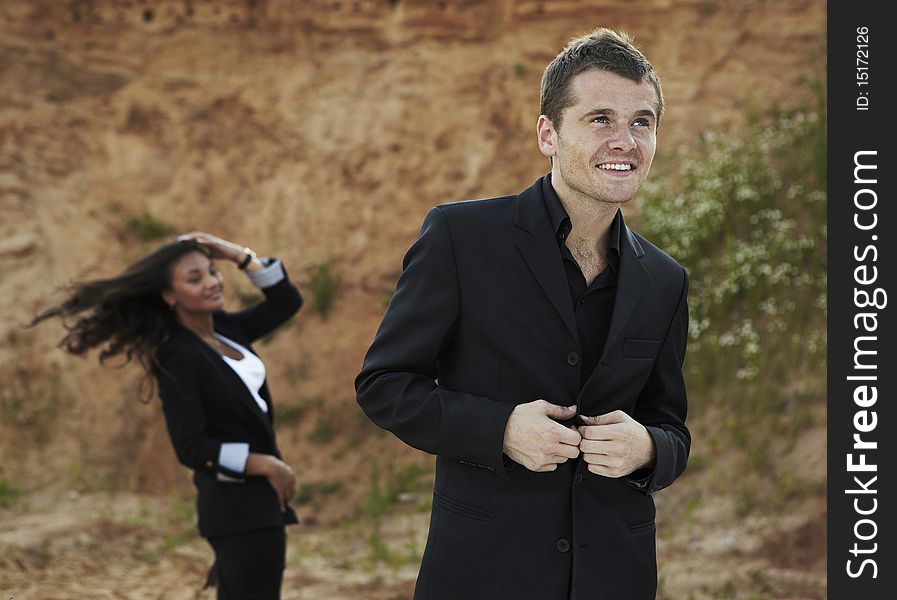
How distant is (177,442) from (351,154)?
5.95 m

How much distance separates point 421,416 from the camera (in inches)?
86.0

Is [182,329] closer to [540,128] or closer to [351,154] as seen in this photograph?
[540,128]

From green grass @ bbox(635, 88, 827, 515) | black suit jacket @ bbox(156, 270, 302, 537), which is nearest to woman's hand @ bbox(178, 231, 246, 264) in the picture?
black suit jacket @ bbox(156, 270, 302, 537)

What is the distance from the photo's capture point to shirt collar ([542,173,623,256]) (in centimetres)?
Answer: 235

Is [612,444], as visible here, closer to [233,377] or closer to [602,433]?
[602,433]

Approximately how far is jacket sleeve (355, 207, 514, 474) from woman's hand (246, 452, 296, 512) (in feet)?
6.10

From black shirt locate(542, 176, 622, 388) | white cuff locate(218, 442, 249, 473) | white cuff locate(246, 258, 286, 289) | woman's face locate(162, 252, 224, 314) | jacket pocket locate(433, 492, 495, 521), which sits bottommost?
jacket pocket locate(433, 492, 495, 521)

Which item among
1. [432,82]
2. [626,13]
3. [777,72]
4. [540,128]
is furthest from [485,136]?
[540,128]

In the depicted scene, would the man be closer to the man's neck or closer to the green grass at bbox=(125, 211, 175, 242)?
the man's neck

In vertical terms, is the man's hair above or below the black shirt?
above

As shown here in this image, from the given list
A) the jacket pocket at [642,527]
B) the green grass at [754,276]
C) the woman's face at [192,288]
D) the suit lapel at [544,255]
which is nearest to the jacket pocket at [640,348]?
the suit lapel at [544,255]

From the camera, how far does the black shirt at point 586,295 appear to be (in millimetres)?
2342

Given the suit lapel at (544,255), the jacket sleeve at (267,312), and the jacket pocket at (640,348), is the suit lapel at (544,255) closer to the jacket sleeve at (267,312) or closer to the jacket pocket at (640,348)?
the jacket pocket at (640,348)

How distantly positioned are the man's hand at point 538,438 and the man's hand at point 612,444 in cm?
4
